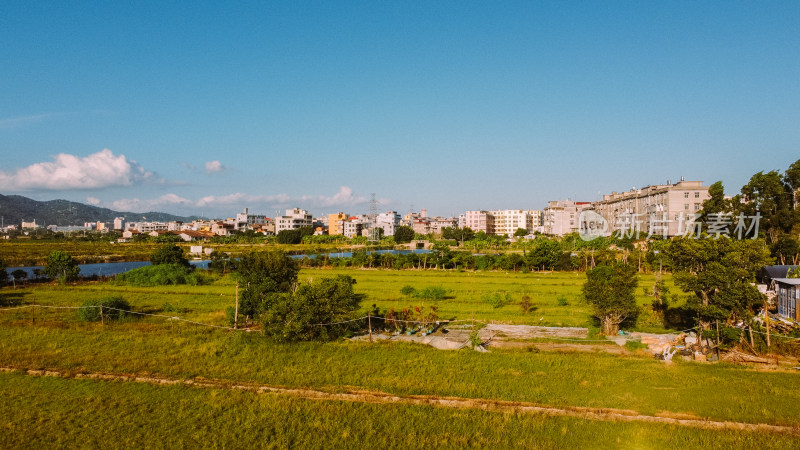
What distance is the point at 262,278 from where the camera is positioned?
775 inches

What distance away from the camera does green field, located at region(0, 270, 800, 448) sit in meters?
9.33

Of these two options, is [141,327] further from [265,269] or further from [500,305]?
[500,305]

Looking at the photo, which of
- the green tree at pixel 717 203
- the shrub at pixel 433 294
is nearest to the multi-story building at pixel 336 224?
the green tree at pixel 717 203

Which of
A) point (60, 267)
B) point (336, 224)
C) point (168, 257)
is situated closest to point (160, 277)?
point (168, 257)

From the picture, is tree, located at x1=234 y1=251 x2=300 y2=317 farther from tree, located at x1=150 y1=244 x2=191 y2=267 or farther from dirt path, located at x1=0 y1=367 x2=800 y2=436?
Answer: tree, located at x1=150 y1=244 x2=191 y2=267

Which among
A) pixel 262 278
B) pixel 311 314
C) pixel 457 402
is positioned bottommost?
pixel 457 402

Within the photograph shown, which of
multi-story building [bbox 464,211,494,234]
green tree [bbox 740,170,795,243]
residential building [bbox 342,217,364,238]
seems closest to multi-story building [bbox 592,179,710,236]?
green tree [bbox 740,170,795,243]

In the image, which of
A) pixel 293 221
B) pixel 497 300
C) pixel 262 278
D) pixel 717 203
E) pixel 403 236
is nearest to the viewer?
pixel 262 278

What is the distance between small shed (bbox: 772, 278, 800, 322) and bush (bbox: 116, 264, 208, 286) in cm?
3163

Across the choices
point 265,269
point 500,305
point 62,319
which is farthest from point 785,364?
point 62,319

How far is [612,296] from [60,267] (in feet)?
112

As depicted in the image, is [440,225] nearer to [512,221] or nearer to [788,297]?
[512,221]

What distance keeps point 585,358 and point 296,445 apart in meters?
8.76

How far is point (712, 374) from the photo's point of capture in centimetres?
1233
